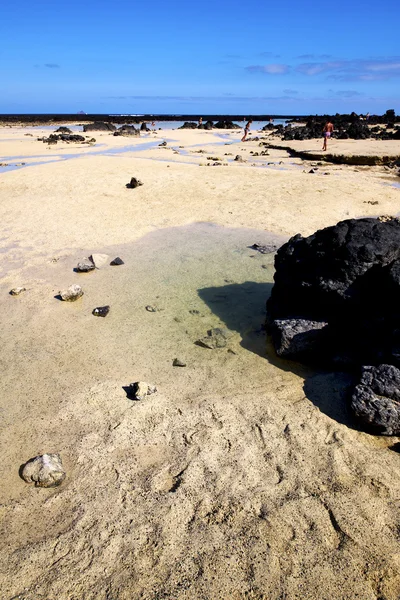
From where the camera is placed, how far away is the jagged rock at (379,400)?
3879 mm

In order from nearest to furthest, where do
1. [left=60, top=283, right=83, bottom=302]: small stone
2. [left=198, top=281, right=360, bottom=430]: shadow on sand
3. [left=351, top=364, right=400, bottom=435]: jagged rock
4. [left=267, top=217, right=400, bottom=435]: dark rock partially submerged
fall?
[left=351, top=364, right=400, bottom=435]: jagged rock < [left=198, top=281, right=360, bottom=430]: shadow on sand < [left=267, top=217, right=400, bottom=435]: dark rock partially submerged < [left=60, top=283, right=83, bottom=302]: small stone

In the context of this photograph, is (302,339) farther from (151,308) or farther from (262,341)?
(151,308)

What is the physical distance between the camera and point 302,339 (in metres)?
5.09

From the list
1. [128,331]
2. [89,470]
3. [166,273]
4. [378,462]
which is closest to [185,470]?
[89,470]

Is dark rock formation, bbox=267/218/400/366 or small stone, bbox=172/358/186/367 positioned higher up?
dark rock formation, bbox=267/218/400/366

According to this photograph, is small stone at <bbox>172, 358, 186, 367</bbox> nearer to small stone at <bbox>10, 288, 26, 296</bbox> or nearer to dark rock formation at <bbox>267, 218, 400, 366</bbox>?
dark rock formation at <bbox>267, 218, 400, 366</bbox>

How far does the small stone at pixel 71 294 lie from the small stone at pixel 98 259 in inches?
59.3

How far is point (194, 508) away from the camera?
3189 mm

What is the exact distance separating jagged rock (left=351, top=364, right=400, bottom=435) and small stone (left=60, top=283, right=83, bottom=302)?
4798 mm

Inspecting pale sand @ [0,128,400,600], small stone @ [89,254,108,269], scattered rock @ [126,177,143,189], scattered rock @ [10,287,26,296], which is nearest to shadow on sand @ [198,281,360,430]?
pale sand @ [0,128,400,600]

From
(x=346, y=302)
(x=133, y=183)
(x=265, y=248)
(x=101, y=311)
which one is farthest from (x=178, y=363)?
(x=133, y=183)

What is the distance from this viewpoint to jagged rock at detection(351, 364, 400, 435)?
12.7ft

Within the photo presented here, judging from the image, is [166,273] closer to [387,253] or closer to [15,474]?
[387,253]

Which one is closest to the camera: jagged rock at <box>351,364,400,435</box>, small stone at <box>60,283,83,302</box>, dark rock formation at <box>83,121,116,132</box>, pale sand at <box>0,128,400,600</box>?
pale sand at <box>0,128,400,600</box>
